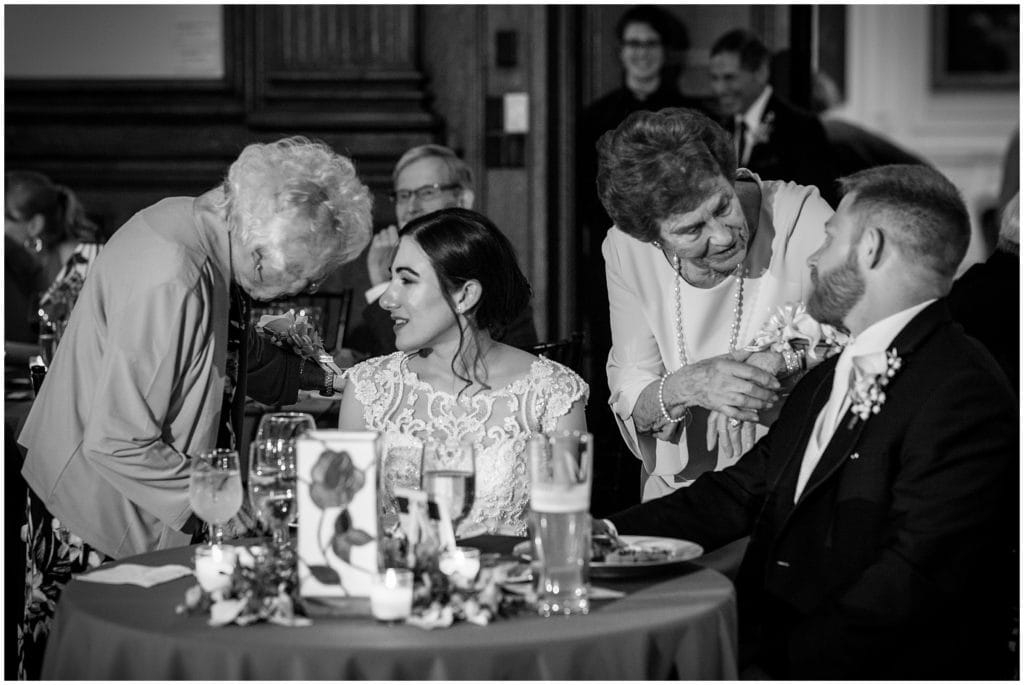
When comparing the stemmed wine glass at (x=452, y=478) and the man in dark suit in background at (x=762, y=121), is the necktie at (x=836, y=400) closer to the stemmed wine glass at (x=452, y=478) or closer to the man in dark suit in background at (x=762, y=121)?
→ the stemmed wine glass at (x=452, y=478)

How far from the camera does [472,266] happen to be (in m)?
3.05

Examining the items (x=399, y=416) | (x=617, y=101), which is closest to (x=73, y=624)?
(x=399, y=416)

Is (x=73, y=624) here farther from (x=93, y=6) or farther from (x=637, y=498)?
(x=93, y=6)

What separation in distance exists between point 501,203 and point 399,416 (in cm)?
314

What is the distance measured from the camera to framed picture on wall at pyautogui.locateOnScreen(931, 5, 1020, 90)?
12.4 m

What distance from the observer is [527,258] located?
606 centimetres

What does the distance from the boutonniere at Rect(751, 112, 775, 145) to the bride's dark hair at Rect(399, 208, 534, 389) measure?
327 cm

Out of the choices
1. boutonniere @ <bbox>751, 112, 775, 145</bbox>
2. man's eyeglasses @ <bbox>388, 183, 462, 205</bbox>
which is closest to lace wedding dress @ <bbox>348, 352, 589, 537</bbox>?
man's eyeglasses @ <bbox>388, 183, 462, 205</bbox>

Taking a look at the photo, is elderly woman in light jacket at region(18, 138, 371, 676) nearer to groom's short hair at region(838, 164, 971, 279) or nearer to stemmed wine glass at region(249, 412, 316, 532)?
stemmed wine glass at region(249, 412, 316, 532)

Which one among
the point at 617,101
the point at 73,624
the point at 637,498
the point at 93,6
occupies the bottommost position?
the point at 637,498

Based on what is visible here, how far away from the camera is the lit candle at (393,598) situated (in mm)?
1966

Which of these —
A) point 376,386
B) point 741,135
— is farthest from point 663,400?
point 741,135

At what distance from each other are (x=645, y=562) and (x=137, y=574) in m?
0.79

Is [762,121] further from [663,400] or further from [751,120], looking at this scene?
[663,400]
